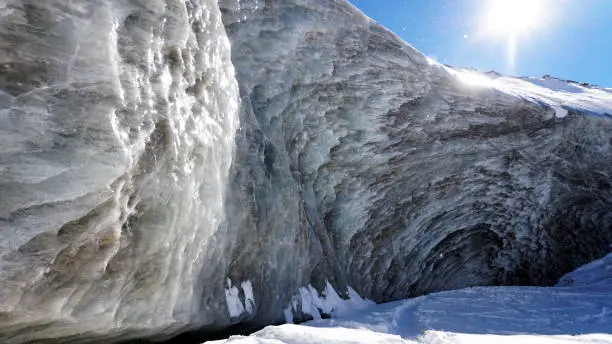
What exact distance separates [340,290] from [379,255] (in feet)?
8.74

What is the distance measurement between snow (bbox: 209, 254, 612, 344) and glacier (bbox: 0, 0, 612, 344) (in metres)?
1.35

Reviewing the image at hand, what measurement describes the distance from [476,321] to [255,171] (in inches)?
176

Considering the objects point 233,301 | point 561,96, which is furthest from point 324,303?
point 561,96

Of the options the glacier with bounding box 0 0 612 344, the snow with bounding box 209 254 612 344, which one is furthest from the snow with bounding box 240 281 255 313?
the snow with bounding box 209 254 612 344

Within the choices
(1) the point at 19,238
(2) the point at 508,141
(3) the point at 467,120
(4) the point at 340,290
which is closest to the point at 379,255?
(4) the point at 340,290

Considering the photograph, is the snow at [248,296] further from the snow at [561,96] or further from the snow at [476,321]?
the snow at [561,96]

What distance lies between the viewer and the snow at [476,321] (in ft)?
16.2

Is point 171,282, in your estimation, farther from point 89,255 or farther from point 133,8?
point 133,8

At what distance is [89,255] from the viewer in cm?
401

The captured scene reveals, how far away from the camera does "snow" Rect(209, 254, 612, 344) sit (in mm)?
4938

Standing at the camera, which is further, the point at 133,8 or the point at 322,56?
the point at 322,56

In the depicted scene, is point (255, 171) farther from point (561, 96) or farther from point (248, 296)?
point (561, 96)

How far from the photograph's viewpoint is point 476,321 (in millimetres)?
6578

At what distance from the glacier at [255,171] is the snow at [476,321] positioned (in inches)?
53.0
